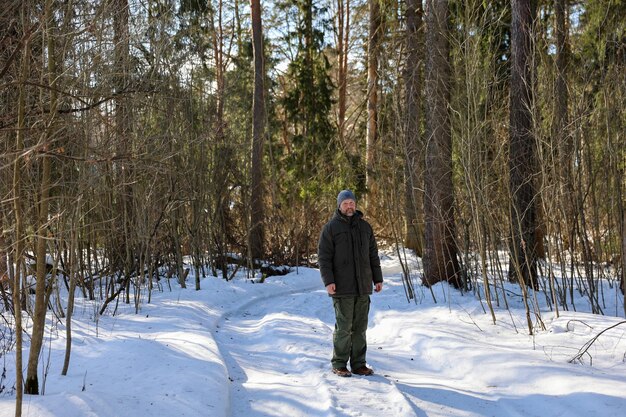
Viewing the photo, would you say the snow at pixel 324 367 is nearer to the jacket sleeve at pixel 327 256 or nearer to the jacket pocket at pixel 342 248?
the jacket sleeve at pixel 327 256

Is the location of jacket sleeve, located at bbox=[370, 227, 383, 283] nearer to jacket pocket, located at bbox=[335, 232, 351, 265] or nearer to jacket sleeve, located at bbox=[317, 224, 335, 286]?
jacket pocket, located at bbox=[335, 232, 351, 265]

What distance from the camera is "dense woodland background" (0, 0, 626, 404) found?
5238 millimetres

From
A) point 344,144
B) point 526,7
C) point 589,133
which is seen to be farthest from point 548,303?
point 344,144

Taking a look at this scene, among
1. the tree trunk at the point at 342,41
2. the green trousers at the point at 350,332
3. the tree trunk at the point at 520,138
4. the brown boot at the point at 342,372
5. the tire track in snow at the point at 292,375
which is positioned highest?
the tree trunk at the point at 342,41

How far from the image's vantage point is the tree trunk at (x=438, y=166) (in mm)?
11102

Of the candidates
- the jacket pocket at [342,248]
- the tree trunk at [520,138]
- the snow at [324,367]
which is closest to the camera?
the snow at [324,367]

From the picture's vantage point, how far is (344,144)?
744 inches

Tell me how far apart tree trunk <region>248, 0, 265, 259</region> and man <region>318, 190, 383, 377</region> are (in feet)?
35.8

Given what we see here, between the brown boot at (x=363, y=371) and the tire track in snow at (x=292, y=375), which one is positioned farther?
the brown boot at (x=363, y=371)

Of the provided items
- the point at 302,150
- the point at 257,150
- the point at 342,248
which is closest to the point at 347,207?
the point at 342,248

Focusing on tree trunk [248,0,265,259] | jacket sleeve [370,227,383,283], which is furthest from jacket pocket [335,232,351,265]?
tree trunk [248,0,265,259]

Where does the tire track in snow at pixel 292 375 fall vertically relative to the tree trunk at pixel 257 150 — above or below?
below

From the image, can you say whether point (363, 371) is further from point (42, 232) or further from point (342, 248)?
point (42, 232)

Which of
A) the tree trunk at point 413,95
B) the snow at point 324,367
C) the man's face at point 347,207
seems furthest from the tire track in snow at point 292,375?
the tree trunk at point 413,95
